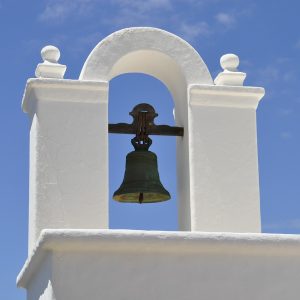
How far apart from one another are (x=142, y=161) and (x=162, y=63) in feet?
2.45

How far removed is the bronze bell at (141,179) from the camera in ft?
23.0

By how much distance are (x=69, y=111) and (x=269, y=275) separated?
179 cm

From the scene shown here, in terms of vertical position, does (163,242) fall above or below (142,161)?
below

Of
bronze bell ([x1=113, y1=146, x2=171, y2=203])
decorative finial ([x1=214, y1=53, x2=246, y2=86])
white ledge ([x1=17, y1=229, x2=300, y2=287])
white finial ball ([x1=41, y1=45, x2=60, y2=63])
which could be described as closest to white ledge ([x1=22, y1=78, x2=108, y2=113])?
white finial ball ([x1=41, y1=45, x2=60, y2=63])

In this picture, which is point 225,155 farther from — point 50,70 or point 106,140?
point 50,70

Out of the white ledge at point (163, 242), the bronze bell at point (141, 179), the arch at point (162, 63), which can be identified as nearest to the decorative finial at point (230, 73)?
the arch at point (162, 63)

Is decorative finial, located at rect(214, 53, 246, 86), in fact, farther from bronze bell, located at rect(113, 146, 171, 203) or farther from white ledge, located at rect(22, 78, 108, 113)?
white ledge, located at rect(22, 78, 108, 113)

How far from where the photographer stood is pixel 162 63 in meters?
7.10

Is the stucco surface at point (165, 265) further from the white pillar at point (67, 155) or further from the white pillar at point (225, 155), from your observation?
the white pillar at point (225, 155)

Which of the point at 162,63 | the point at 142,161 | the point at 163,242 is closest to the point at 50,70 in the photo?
the point at 162,63

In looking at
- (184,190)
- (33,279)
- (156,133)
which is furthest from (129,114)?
(33,279)

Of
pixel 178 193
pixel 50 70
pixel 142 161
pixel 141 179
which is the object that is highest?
pixel 50 70

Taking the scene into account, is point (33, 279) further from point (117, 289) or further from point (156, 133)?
Answer: point (156, 133)

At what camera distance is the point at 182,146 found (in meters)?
7.07
